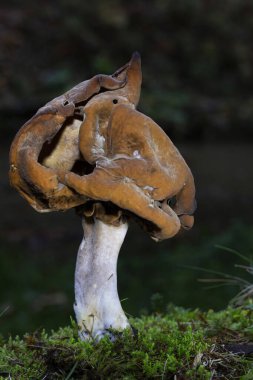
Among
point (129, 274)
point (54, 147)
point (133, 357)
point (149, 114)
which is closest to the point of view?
point (133, 357)

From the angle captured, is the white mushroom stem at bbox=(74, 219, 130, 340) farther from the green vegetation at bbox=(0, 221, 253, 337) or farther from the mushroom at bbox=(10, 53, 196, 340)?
the green vegetation at bbox=(0, 221, 253, 337)

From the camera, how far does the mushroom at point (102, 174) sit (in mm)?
2766

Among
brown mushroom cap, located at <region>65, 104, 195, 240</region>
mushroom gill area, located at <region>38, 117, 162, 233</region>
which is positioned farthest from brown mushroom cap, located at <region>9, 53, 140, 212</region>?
brown mushroom cap, located at <region>65, 104, 195, 240</region>

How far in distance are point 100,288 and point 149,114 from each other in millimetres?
9743

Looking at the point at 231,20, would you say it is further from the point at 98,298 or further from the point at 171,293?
the point at 98,298

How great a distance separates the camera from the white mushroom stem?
3.00 meters

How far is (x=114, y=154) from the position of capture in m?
2.88

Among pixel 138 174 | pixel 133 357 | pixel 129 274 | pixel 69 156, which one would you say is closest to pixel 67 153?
pixel 69 156

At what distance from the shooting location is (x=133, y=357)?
269 cm

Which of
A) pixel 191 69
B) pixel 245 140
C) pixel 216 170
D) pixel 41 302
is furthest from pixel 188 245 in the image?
pixel 191 69

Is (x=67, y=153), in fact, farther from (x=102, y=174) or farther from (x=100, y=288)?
(x=100, y=288)

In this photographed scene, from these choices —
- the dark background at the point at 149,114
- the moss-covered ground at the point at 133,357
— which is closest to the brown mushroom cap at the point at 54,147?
the moss-covered ground at the point at 133,357

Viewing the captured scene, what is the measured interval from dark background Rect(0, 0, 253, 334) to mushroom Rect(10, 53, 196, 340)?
3.22 metres

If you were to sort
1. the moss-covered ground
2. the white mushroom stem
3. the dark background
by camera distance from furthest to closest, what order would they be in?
the dark background → the white mushroom stem → the moss-covered ground
